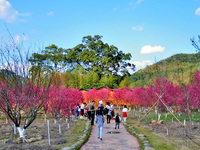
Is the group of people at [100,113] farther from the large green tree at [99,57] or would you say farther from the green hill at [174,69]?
the large green tree at [99,57]

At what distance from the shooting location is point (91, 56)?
2071 inches

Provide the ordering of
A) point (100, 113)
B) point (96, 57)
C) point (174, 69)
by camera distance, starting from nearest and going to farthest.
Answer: point (100, 113), point (174, 69), point (96, 57)

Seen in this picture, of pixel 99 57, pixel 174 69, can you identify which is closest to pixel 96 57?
pixel 99 57

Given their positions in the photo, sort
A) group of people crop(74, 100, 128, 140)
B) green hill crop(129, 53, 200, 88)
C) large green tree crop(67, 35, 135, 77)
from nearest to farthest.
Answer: group of people crop(74, 100, 128, 140) < green hill crop(129, 53, 200, 88) < large green tree crop(67, 35, 135, 77)

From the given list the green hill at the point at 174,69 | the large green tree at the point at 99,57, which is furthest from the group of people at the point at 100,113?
the large green tree at the point at 99,57

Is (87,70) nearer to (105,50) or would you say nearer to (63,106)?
(105,50)

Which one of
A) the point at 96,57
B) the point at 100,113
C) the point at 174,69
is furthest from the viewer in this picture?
the point at 96,57

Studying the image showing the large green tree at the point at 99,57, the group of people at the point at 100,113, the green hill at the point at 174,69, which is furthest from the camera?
the large green tree at the point at 99,57

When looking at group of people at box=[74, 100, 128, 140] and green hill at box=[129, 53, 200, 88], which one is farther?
green hill at box=[129, 53, 200, 88]

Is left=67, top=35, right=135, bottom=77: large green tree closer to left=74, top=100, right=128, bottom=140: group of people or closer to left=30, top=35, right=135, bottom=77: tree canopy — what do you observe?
left=30, top=35, right=135, bottom=77: tree canopy

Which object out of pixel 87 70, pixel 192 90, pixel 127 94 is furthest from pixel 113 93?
pixel 192 90

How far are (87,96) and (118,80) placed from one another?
45.7 ft

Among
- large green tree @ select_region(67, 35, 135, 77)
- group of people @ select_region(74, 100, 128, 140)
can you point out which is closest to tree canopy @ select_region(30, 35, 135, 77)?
large green tree @ select_region(67, 35, 135, 77)

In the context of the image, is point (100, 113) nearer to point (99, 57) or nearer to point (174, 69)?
point (174, 69)
